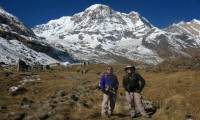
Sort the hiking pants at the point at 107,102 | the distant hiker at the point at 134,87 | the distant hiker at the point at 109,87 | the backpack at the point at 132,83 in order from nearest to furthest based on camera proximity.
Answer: the distant hiker at the point at 134,87, the backpack at the point at 132,83, the hiking pants at the point at 107,102, the distant hiker at the point at 109,87

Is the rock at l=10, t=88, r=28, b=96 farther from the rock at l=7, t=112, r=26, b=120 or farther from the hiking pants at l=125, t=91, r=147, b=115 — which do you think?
the hiking pants at l=125, t=91, r=147, b=115

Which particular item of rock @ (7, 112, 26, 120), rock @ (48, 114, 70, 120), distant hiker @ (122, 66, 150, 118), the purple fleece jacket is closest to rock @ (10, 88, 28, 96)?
rock @ (7, 112, 26, 120)

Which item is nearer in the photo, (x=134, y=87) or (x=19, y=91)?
(x=134, y=87)

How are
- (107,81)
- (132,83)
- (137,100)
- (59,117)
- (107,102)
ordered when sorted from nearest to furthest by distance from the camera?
(137,100), (132,83), (59,117), (107,102), (107,81)

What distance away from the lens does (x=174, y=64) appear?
171ft

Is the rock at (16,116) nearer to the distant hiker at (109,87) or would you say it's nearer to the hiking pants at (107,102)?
the hiking pants at (107,102)

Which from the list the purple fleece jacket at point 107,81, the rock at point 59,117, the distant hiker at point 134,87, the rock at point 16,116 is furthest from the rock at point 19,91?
the distant hiker at point 134,87

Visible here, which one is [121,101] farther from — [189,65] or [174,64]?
[174,64]

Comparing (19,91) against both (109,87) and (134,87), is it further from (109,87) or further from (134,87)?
(134,87)

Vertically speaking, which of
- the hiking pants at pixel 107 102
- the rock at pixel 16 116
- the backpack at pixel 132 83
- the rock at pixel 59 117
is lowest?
the rock at pixel 59 117

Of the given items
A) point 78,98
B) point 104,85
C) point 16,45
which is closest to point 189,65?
point 78,98

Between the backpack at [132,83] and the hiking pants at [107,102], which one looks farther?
the hiking pants at [107,102]

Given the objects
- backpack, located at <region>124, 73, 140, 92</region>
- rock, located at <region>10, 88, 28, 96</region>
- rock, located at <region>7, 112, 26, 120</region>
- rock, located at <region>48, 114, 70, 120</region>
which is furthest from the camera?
rock, located at <region>10, 88, 28, 96</region>

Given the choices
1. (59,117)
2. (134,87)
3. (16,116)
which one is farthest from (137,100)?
(16,116)
